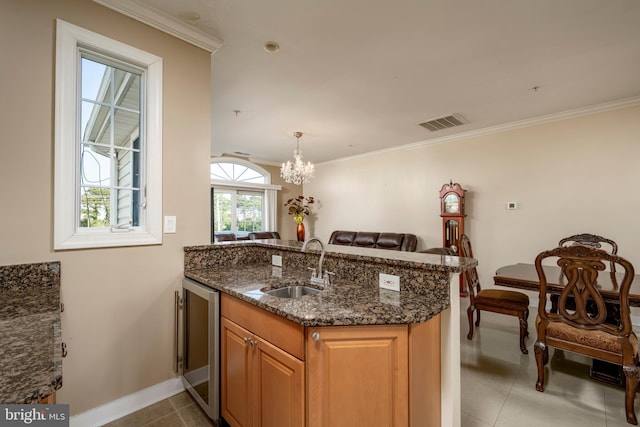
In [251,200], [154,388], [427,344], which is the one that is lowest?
[154,388]

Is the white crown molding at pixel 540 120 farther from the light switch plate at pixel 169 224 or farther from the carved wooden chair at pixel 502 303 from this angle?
the light switch plate at pixel 169 224

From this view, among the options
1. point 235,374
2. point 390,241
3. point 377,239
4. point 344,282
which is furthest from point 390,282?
point 377,239

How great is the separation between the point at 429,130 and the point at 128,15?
4102mm

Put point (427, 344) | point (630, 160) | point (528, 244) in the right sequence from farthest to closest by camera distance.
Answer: point (528, 244) → point (630, 160) → point (427, 344)

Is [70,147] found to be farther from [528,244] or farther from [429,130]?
[528,244]

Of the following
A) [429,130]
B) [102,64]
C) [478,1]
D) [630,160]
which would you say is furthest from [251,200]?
[630,160]

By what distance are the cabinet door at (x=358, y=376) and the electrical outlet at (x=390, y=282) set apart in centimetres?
39

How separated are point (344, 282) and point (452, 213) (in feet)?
11.4

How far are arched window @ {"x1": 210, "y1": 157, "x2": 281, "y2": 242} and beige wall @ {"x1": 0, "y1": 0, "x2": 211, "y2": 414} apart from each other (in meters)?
4.16

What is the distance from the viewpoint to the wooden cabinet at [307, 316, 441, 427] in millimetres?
1151

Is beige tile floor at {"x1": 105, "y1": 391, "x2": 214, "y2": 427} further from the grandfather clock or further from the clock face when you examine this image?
the clock face

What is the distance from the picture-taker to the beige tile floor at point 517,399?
181cm

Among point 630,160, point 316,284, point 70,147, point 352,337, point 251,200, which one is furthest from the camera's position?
point 251,200

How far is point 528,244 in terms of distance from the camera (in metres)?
4.10
